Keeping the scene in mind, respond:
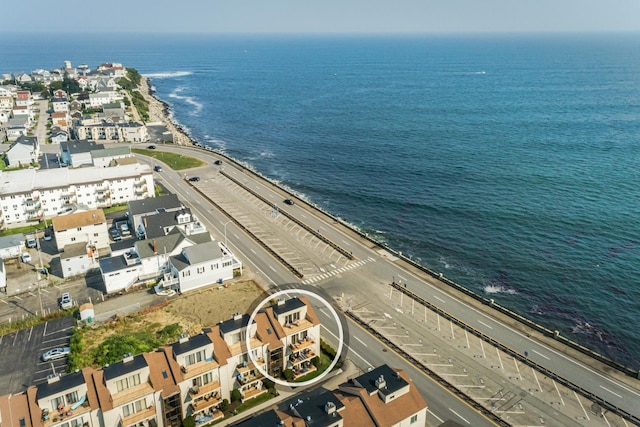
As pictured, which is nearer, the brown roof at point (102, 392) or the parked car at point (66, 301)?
the brown roof at point (102, 392)

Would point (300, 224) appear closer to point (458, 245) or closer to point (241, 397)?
point (458, 245)

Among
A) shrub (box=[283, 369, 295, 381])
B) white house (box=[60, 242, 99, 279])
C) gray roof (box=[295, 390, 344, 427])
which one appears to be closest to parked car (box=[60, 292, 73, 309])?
white house (box=[60, 242, 99, 279])

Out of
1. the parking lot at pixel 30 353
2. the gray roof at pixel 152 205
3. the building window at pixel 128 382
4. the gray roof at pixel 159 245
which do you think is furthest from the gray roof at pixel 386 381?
the gray roof at pixel 152 205

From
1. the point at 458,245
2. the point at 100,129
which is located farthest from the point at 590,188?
the point at 100,129

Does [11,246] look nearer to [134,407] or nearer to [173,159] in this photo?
[134,407]

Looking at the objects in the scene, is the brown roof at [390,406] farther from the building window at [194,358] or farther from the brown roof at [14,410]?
the brown roof at [14,410]

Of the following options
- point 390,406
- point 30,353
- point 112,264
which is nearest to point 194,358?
point 390,406

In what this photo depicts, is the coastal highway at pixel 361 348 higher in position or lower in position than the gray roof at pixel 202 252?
lower

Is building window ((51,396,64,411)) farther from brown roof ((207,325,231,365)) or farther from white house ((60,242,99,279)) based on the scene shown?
white house ((60,242,99,279))
